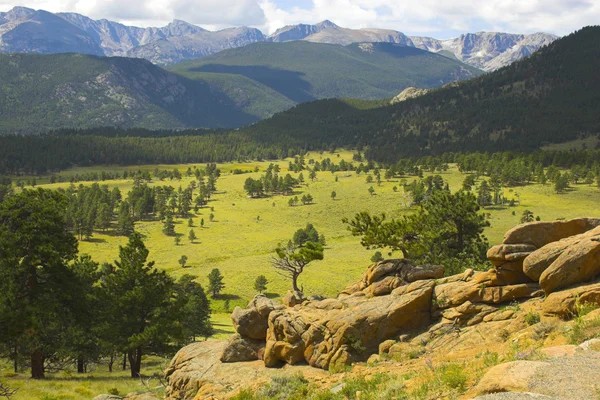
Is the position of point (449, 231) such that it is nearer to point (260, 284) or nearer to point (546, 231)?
point (546, 231)

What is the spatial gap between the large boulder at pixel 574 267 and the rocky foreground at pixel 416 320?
0.04m

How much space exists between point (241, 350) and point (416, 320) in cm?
1138

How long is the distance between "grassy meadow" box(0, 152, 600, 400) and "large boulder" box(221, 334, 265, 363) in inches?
367

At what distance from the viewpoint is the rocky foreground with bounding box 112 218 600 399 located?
69.3ft

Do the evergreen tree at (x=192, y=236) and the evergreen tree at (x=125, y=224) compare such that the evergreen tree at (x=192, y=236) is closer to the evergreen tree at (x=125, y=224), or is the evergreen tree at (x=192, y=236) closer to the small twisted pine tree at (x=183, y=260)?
the small twisted pine tree at (x=183, y=260)

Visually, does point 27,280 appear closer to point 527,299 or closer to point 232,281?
point 527,299

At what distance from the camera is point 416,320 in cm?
2642

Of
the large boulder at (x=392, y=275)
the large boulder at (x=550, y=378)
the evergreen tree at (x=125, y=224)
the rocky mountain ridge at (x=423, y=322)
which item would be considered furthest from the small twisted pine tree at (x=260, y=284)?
the large boulder at (x=550, y=378)

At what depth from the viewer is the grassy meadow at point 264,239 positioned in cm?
8625

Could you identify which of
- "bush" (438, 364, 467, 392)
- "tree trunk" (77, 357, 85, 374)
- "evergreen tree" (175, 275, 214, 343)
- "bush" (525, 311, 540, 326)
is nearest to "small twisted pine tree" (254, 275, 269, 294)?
"evergreen tree" (175, 275, 214, 343)

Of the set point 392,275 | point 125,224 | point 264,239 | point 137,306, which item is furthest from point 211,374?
point 125,224

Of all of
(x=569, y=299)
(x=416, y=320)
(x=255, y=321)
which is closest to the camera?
(x=569, y=299)

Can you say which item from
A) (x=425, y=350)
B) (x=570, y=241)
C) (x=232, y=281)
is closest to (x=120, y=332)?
(x=425, y=350)

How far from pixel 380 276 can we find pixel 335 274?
222ft
